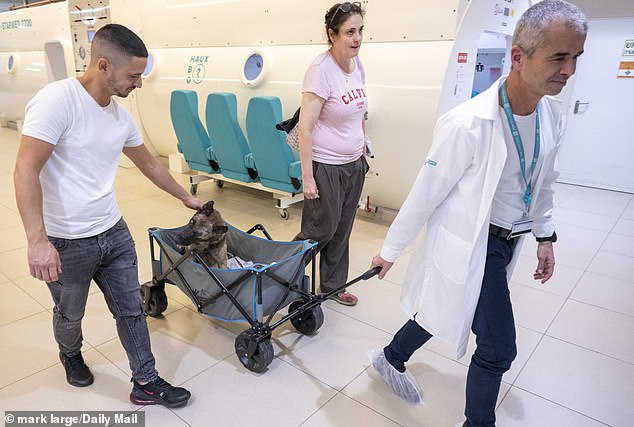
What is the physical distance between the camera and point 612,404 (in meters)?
2.00

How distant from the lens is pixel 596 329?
2.61 meters

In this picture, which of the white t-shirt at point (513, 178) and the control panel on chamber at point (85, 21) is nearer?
the white t-shirt at point (513, 178)

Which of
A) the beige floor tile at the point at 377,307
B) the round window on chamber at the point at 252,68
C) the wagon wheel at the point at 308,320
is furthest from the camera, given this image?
the round window on chamber at the point at 252,68

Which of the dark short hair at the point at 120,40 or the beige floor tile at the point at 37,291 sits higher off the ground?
the dark short hair at the point at 120,40

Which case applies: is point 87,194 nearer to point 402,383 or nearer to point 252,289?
point 252,289

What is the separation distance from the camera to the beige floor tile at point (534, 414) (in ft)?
6.16

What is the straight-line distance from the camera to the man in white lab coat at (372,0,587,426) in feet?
4.58

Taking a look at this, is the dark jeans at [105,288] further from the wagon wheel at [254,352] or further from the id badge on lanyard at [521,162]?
the id badge on lanyard at [521,162]

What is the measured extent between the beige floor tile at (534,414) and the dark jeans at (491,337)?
1.35 feet

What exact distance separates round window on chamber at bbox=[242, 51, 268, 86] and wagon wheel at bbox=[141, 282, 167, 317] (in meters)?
2.68

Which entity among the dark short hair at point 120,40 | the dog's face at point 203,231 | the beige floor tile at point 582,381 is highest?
the dark short hair at point 120,40

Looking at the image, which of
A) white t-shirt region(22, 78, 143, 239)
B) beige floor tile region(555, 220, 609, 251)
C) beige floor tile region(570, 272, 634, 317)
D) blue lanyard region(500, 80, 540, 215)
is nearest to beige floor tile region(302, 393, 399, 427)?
blue lanyard region(500, 80, 540, 215)

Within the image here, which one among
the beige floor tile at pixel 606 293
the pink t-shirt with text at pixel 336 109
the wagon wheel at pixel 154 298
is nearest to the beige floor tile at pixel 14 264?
the wagon wheel at pixel 154 298

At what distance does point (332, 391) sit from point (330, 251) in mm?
840
